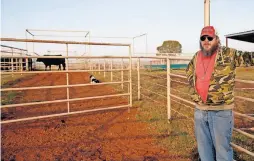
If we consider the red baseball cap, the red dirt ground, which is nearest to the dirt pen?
the red dirt ground

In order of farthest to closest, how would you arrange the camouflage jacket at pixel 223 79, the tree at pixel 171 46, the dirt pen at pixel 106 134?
the tree at pixel 171 46 < the dirt pen at pixel 106 134 < the camouflage jacket at pixel 223 79

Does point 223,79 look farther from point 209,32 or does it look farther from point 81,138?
point 81,138

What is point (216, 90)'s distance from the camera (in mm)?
2244

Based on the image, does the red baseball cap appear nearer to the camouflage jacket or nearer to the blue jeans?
the camouflage jacket

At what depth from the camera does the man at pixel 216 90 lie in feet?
7.34

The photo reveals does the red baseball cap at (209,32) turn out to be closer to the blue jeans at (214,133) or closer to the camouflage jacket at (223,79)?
the camouflage jacket at (223,79)

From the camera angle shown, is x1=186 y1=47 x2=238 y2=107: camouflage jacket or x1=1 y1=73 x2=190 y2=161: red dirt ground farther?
x1=1 y1=73 x2=190 y2=161: red dirt ground

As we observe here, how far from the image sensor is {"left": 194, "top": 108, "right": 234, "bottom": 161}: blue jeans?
2.25 m

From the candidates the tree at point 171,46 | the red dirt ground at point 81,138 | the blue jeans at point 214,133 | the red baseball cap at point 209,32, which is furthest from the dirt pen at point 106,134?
the tree at point 171,46

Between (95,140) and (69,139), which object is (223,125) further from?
(69,139)

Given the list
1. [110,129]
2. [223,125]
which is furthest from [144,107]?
[223,125]

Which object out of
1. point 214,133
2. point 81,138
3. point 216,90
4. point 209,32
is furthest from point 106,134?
point 209,32

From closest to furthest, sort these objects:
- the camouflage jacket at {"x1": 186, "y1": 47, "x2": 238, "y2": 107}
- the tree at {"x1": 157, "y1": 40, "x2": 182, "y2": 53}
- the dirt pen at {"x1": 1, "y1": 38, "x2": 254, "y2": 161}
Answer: the camouflage jacket at {"x1": 186, "y1": 47, "x2": 238, "y2": 107} → the dirt pen at {"x1": 1, "y1": 38, "x2": 254, "y2": 161} → the tree at {"x1": 157, "y1": 40, "x2": 182, "y2": 53}

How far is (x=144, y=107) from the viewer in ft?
20.5
